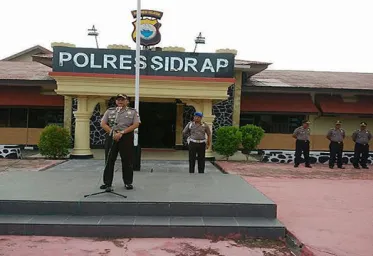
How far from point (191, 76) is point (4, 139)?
31.6 feet

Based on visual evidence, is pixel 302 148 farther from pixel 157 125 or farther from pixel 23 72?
pixel 23 72

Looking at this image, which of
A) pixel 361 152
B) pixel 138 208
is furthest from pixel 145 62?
pixel 361 152

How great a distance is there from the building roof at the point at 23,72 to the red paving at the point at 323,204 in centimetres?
1027

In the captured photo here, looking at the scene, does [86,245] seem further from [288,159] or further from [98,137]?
[98,137]

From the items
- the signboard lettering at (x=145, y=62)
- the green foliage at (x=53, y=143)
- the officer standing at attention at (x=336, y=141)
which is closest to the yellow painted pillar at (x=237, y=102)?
the signboard lettering at (x=145, y=62)

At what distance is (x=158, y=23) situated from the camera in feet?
44.9

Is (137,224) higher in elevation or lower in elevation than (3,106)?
lower

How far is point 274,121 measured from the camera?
17.4 metres

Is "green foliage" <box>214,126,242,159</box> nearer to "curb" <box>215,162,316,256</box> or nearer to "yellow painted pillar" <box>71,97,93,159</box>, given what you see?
"yellow painted pillar" <box>71,97,93,159</box>

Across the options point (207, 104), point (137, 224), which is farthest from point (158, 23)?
point (137, 224)

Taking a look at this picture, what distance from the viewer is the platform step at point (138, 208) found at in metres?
5.05

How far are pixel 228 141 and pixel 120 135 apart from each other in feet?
26.1

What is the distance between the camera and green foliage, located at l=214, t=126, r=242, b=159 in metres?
13.2

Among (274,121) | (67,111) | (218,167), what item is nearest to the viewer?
(218,167)
